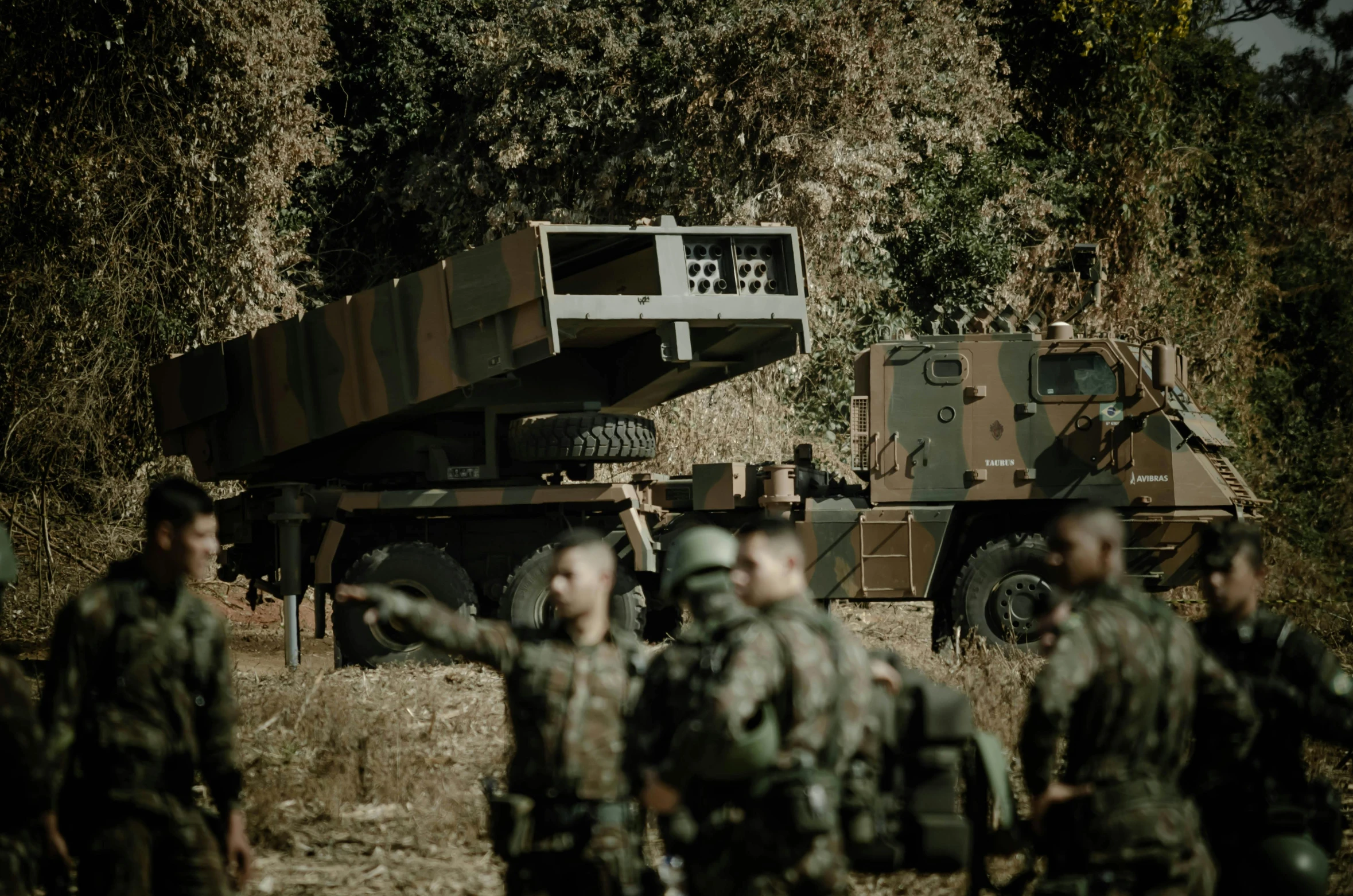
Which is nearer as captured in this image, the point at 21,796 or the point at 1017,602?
the point at 21,796

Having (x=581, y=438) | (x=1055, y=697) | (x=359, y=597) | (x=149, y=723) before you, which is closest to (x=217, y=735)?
(x=149, y=723)

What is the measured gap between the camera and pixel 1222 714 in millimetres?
4008

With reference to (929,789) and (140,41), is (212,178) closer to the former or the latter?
(140,41)

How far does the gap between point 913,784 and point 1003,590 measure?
23.2ft

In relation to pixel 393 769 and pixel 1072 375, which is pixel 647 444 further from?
pixel 393 769

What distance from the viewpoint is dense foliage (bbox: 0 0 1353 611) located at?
566 inches

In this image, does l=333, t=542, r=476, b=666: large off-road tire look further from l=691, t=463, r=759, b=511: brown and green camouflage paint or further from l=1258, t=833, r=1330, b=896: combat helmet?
l=1258, t=833, r=1330, b=896: combat helmet

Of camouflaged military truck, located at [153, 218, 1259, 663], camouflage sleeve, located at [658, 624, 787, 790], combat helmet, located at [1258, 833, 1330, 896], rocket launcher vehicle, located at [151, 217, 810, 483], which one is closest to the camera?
camouflage sleeve, located at [658, 624, 787, 790]

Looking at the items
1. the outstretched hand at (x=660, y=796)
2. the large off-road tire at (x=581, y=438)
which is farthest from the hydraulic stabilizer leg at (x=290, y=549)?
the outstretched hand at (x=660, y=796)

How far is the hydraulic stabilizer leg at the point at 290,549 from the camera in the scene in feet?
35.4

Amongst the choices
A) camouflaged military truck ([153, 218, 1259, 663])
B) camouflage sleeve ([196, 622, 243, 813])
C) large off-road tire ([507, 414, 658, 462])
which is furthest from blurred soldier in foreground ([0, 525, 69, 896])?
large off-road tire ([507, 414, 658, 462])

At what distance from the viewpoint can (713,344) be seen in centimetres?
1078

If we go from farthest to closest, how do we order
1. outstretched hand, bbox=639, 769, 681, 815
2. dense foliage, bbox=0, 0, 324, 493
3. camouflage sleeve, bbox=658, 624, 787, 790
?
dense foliage, bbox=0, 0, 324, 493, outstretched hand, bbox=639, 769, 681, 815, camouflage sleeve, bbox=658, 624, 787, 790

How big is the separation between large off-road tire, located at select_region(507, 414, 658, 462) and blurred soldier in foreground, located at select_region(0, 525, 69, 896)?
6851 millimetres
